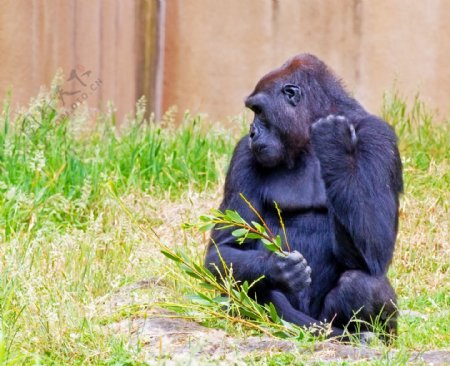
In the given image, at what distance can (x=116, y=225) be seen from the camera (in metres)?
6.15

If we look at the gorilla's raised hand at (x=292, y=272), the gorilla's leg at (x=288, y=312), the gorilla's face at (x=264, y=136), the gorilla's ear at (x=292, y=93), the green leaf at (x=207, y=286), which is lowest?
the gorilla's leg at (x=288, y=312)

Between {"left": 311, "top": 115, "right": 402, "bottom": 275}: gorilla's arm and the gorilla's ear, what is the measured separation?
23 cm

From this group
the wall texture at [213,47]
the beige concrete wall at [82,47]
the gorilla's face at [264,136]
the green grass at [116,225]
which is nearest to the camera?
the green grass at [116,225]

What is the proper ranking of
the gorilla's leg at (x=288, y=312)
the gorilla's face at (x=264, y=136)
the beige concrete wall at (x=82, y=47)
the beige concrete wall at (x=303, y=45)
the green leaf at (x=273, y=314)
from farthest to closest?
→ 1. the beige concrete wall at (x=303, y=45)
2. the beige concrete wall at (x=82, y=47)
3. the gorilla's face at (x=264, y=136)
4. the gorilla's leg at (x=288, y=312)
5. the green leaf at (x=273, y=314)

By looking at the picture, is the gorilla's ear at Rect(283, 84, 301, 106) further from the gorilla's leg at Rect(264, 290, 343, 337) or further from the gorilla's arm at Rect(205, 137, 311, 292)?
the gorilla's leg at Rect(264, 290, 343, 337)

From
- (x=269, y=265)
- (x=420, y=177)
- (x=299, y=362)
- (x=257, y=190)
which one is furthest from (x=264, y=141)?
(x=420, y=177)

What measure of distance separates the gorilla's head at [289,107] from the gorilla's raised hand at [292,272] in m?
0.47

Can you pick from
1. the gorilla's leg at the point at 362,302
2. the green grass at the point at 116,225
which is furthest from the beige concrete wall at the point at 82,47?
the gorilla's leg at the point at 362,302

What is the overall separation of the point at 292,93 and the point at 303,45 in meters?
3.34

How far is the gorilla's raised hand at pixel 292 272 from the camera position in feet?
14.6

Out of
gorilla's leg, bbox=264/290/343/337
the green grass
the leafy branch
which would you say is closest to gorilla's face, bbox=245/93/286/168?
the leafy branch

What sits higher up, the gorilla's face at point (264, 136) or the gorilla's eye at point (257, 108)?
the gorilla's eye at point (257, 108)

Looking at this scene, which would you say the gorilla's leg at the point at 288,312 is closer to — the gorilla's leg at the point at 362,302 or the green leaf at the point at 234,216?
the gorilla's leg at the point at 362,302

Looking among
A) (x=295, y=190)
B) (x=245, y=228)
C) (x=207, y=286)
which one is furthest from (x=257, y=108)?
(x=207, y=286)
